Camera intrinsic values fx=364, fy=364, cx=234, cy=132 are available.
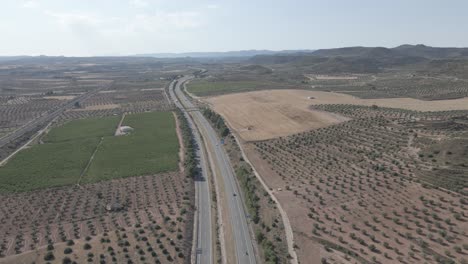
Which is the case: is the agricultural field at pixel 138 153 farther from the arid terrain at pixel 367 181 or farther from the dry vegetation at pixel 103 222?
the arid terrain at pixel 367 181

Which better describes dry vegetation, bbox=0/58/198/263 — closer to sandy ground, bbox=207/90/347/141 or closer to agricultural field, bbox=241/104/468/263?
agricultural field, bbox=241/104/468/263

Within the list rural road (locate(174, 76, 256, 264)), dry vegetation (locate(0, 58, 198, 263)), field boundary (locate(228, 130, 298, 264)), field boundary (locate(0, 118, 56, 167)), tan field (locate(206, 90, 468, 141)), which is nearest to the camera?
field boundary (locate(228, 130, 298, 264))

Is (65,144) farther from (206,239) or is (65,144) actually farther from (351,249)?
(351,249)

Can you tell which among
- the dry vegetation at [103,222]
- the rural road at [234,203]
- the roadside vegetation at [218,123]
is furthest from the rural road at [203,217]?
the roadside vegetation at [218,123]

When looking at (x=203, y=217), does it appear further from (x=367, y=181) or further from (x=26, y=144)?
(x=26, y=144)

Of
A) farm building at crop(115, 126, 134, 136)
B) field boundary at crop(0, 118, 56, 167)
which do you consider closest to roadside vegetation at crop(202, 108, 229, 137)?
farm building at crop(115, 126, 134, 136)
